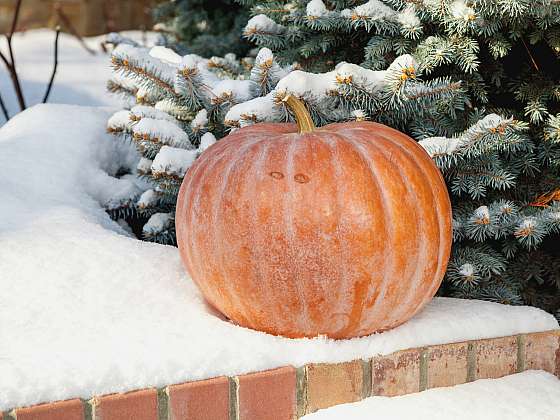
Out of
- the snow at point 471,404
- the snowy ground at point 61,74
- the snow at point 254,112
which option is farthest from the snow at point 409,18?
the snowy ground at point 61,74

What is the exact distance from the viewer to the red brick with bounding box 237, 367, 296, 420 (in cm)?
143

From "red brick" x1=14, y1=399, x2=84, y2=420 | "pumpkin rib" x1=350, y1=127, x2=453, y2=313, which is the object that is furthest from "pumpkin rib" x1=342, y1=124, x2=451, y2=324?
"red brick" x1=14, y1=399, x2=84, y2=420

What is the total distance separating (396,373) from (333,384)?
16 cm

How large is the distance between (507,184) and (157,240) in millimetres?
1104

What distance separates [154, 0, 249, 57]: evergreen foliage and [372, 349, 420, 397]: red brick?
218 cm

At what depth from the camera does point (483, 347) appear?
169cm

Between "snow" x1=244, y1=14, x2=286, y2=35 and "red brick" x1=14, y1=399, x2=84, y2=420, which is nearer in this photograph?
"red brick" x1=14, y1=399, x2=84, y2=420

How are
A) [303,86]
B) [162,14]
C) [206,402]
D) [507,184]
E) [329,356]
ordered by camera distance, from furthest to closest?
[162,14], [507,184], [303,86], [329,356], [206,402]

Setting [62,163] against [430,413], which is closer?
[430,413]

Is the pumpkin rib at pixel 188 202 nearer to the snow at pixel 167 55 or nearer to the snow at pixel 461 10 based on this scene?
the snow at pixel 461 10

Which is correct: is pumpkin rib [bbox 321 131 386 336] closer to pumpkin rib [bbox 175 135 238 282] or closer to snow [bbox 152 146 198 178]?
pumpkin rib [bbox 175 135 238 282]

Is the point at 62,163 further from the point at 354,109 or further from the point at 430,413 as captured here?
the point at 430,413

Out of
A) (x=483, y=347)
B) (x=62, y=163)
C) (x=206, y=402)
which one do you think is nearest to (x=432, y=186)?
(x=483, y=347)

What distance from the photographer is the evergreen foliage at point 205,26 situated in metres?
3.48
